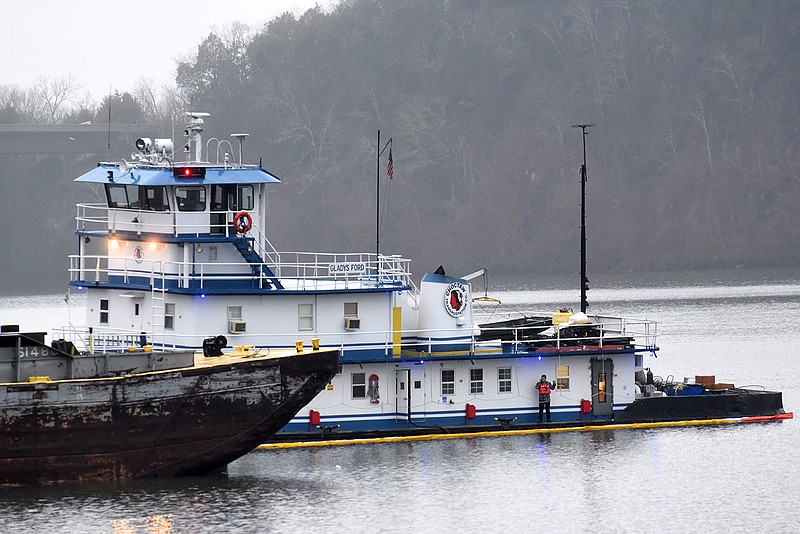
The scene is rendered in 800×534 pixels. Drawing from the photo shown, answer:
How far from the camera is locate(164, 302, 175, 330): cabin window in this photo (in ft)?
118

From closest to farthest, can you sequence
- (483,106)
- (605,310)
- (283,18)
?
(605,310), (483,106), (283,18)

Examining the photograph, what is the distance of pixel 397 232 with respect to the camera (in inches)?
4390

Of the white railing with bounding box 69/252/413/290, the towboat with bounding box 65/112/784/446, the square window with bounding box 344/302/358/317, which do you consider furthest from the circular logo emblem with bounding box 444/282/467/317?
the square window with bounding box 344/302/358/317

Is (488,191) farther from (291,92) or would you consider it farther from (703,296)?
(703,296)

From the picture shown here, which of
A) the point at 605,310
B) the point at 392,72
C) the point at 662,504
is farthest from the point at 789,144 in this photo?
the point at 662,504

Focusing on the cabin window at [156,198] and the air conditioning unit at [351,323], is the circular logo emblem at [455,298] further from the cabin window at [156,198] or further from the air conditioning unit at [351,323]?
the cabin window at [156,198]

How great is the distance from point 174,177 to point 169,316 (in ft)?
11.6

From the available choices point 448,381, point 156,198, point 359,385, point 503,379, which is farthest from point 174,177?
point 503,379

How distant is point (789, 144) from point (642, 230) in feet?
51.3

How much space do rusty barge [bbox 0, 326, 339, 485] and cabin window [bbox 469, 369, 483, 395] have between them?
5795 mm

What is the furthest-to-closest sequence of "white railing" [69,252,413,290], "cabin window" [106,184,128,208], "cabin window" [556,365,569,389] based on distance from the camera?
"cabin window" [556,365,569,389] < "cabin window" [106,184,128,208] < "white railing" [69,252,413,290]

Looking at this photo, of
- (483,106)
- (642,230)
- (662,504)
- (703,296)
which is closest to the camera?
(662,504)

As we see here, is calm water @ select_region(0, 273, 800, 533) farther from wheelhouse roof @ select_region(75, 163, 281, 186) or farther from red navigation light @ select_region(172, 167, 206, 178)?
red navigation light @ select_region(172, 167, 206, 178)

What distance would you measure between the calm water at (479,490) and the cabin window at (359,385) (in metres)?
1.36
